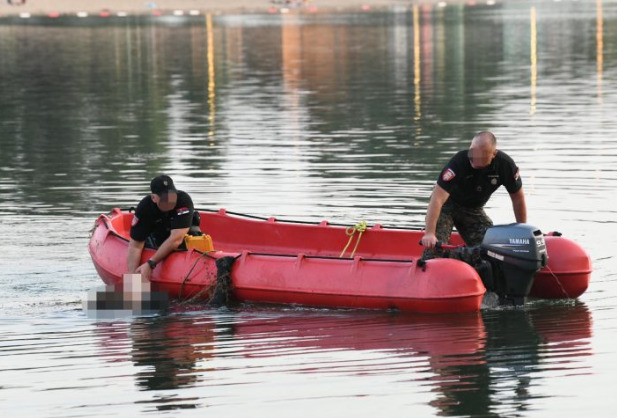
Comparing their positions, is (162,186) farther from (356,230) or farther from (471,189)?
(471,189)

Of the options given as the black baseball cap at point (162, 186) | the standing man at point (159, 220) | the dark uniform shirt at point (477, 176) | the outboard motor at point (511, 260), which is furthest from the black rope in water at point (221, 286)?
the outboard motor at point (511, 260)

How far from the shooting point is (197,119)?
3378 centimetres

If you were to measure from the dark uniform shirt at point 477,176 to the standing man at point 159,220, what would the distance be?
2627 millimetres

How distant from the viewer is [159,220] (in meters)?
15.2

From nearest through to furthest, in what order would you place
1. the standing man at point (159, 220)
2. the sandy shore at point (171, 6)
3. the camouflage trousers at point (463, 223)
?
the camouflage trousers at point (463, 223) < the standing man at point (159, 220) < the sandy shore at point (171, 6)

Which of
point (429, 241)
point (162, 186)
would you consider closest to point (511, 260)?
point (429, 241)

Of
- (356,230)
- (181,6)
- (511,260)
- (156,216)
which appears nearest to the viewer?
(511,260)

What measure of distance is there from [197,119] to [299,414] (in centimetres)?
2349

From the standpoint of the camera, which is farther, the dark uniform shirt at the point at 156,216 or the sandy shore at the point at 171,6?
the sandy shore at the point at 171,6

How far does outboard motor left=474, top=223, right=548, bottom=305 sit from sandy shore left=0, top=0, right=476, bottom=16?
9648 cm

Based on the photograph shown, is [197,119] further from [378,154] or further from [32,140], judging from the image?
[378,154]

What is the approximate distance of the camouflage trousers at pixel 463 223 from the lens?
47.8 ft

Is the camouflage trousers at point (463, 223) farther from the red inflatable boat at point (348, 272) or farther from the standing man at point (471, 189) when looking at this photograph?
the red inflatable boat at point (348, 272)

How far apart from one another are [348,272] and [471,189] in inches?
56.5
